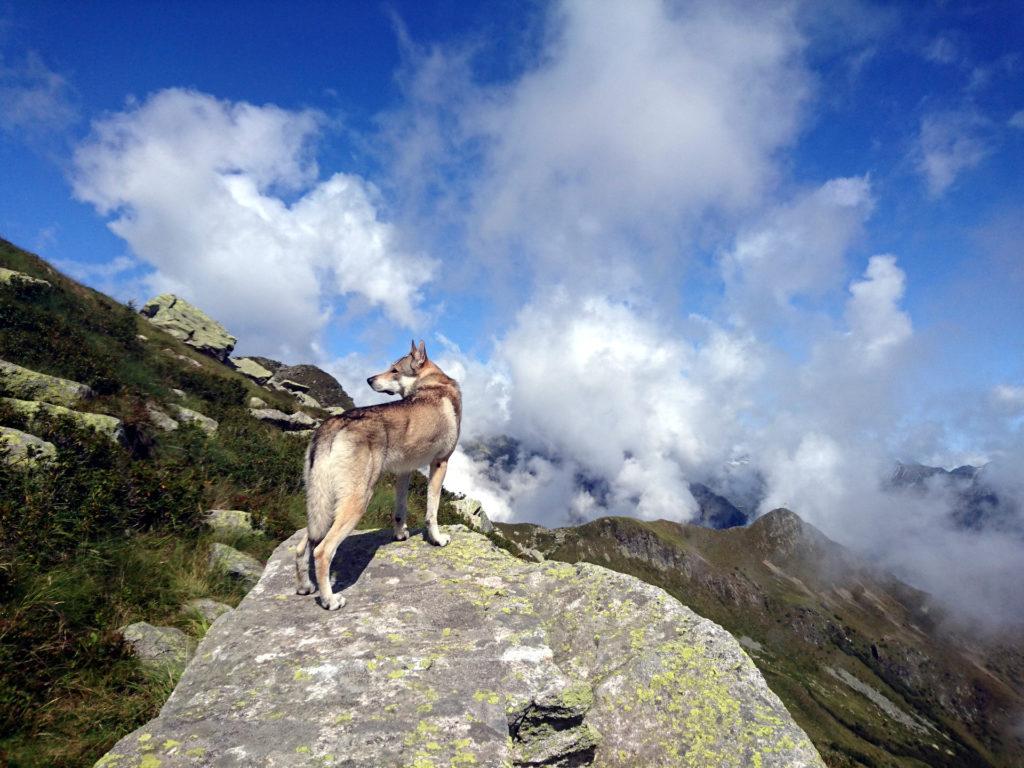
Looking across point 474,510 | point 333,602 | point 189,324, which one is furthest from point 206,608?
point 189,324

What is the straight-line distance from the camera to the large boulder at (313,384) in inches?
1923

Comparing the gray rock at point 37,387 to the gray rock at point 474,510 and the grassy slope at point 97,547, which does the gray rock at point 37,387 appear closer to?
the grassy slope at point 97,547

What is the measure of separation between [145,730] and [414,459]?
5.14 meters

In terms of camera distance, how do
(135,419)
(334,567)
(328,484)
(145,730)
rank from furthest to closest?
(135,419) → (334,567) → (328,484) → (145,730)

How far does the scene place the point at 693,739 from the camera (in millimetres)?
5195

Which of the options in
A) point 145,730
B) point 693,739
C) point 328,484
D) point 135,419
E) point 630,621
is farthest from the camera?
point 135,419

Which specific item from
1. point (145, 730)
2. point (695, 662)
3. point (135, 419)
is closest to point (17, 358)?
point (135, 419)

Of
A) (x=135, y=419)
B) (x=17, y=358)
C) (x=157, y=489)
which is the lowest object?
(x=157, y=489)

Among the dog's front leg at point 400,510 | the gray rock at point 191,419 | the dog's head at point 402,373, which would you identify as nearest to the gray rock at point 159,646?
the dog's front leg at point 400,510

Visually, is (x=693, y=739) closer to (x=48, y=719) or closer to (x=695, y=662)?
(x=695, y=662)

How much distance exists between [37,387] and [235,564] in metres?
7.67

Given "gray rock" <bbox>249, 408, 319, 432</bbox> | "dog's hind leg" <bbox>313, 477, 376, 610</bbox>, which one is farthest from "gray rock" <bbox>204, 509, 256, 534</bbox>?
"gray rock" <bbox>249, 408, 319, 432</bbox>

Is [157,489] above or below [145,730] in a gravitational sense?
above

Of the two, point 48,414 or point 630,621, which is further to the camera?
point 48,414
